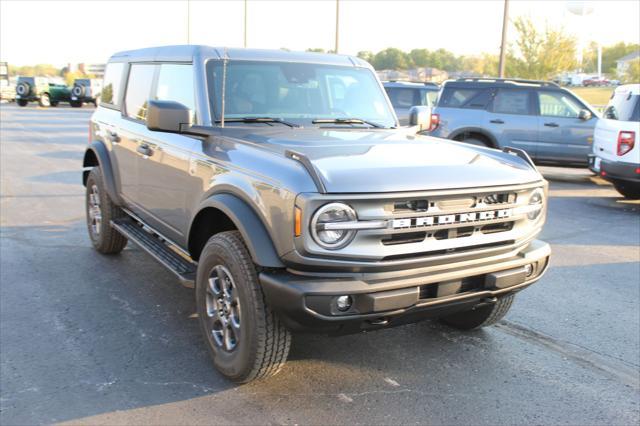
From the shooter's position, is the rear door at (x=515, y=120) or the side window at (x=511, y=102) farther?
the side window at (x=511, y=102)

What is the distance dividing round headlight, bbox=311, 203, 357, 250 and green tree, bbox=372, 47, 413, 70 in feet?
→ 177

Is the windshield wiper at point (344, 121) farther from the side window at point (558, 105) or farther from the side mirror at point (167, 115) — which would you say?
the side window at point (558, 105)

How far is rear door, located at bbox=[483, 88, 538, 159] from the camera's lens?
40.4ft

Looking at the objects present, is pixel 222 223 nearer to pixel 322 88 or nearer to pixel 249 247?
pixel 249 247

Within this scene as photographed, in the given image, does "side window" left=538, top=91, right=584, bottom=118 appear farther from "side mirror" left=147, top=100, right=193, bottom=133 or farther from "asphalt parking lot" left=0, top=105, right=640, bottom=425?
"side mirror" left=147, top=100, right=193, bottom=133

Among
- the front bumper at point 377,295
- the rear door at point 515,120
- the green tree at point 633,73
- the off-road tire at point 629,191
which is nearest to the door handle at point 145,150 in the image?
the front bumper at point 377,295

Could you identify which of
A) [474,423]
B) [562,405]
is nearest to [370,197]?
[474,423]

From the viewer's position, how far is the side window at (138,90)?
5.27m

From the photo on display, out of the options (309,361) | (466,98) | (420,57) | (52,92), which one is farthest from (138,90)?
(420,57)

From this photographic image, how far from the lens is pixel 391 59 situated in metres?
56.5

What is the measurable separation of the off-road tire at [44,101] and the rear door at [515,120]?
117 ft

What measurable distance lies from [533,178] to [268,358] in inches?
75.1

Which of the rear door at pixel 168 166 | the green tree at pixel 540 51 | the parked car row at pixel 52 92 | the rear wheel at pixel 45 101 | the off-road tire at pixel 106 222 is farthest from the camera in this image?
the rear wheel at pixel 45 101

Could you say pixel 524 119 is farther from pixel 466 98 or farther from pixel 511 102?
pixel 466 98
